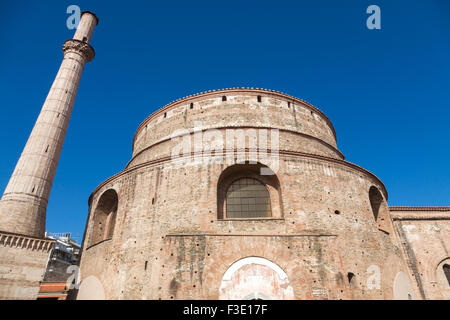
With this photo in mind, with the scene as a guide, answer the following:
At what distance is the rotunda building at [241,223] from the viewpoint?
8844mm

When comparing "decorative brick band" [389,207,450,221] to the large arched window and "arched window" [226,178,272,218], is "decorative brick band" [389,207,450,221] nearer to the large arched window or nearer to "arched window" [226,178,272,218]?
the large arched window

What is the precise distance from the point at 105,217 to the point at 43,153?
434 cm

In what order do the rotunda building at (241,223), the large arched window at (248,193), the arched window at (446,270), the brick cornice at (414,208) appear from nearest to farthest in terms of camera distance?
the rotunda building at (241,223) → the large arched window at (248,193) → the arched window at (446,270) → the brick cornice at (414,208)

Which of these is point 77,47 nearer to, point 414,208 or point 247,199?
point 247,199

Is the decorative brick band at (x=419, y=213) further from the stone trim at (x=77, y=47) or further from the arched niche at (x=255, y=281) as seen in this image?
the stone trim at (x=77, y=47)

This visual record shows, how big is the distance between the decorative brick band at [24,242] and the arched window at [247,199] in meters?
7.36

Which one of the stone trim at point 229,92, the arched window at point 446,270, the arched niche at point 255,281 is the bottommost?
the arched niche at point 255,281

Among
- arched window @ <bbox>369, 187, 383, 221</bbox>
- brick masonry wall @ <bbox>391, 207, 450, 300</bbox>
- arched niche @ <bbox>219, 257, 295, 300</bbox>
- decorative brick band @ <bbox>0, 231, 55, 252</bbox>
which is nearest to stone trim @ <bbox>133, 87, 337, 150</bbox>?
arched window @ <bbox>369, 187, 383, 221</bbox>

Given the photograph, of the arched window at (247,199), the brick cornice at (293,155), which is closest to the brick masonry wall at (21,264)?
the brick cornice at (293,155)

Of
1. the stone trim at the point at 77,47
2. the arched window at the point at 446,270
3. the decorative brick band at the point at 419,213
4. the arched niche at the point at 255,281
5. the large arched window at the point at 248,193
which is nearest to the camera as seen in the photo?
the arched niche at the point at 255,281

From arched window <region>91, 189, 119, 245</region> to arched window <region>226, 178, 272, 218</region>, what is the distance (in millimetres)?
5305
